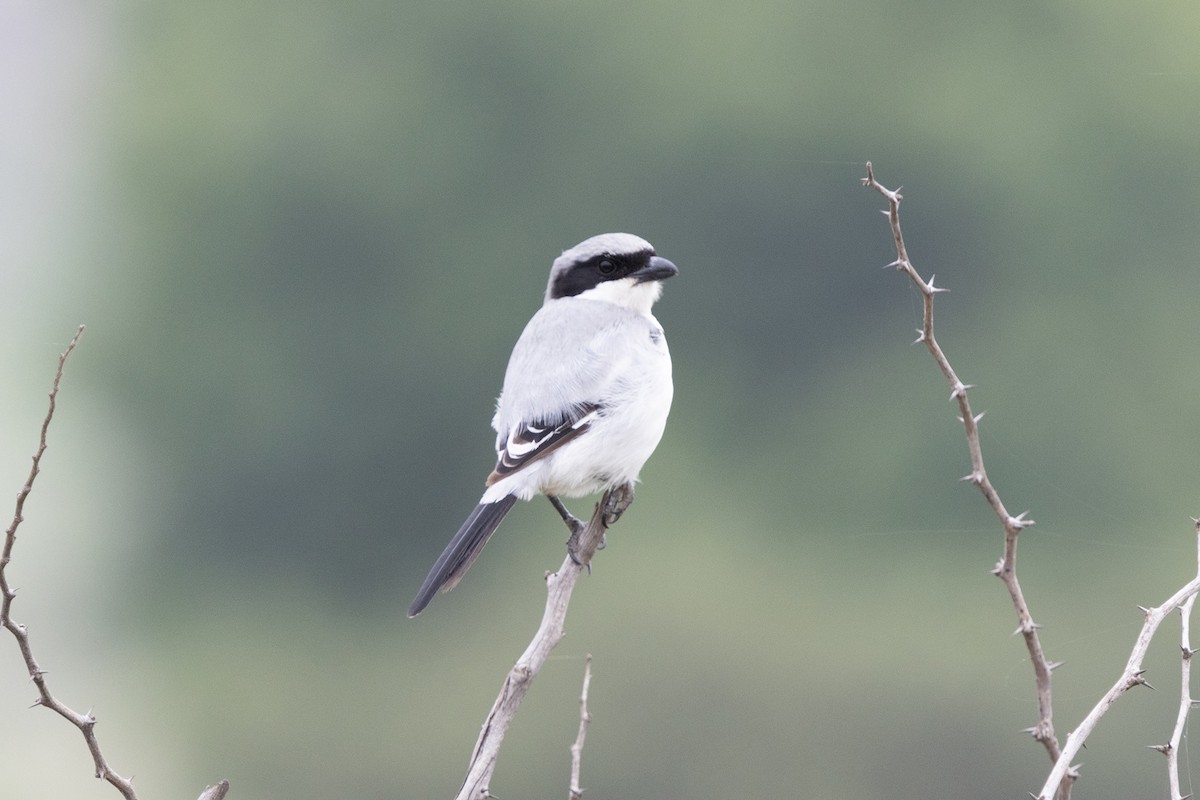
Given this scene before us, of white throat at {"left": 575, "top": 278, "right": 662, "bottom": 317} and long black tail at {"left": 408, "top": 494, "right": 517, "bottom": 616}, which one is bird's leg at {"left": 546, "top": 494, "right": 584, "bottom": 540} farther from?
white throat at {"left": 575, "top": 278, "right": 662, "bottom": 317}

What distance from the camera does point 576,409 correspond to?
9.36 feet

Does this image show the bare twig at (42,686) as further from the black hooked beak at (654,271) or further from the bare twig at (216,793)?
the black hooked beak at (654,271)

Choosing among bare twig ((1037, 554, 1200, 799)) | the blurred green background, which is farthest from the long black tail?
the blurred green background

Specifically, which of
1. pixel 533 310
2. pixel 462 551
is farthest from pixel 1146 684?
pixel 533 310

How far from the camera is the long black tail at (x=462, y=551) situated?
92.2 inches

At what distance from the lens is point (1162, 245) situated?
17734 mm

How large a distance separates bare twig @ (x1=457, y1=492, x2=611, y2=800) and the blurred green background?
1314 cm

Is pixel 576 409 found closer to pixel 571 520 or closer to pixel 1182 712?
pixel 571 520

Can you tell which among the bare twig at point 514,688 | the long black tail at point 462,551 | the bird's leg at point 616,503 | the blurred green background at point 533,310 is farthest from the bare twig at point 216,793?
the blurred green background at point 533,310

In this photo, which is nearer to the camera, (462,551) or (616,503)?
(462,551)

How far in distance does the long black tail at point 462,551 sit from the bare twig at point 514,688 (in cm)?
24

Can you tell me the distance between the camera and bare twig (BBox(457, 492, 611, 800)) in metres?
1.65

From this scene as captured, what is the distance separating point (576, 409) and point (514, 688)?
1.11m

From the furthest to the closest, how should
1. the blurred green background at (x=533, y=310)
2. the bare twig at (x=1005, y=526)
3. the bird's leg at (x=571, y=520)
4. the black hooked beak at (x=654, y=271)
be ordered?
1. the blurred green background at (x=533, y=310)
2. the black hooked beak at (x=654, y=271)
3. the bird's leg at (x=571, y=520)
4. the bare twig at (x=1005, y=526)
